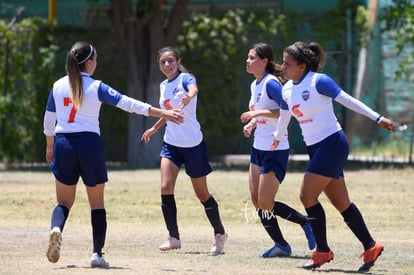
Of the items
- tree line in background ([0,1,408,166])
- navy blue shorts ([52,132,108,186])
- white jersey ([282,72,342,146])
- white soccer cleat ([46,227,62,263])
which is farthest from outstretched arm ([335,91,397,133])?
tree line in background ([0,1,408,166])

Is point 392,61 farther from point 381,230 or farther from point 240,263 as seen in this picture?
point 240,263

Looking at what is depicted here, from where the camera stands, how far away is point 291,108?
934 centimetres

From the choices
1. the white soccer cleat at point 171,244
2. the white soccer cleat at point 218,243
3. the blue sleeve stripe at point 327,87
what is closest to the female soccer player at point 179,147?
the white soccer cleat at point 218,243

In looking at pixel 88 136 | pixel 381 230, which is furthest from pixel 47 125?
pixel 381 230

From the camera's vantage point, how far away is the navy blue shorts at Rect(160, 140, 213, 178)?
35.7 ft

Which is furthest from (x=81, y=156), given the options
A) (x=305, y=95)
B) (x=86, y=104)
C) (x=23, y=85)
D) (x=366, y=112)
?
(x=23, y=85)

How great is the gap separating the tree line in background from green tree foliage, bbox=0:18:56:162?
2 cm

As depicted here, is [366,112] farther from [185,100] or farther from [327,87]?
[185,100]

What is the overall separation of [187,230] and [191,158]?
69.3 inches

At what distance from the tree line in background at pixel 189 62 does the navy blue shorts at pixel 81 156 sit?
44.8 feet

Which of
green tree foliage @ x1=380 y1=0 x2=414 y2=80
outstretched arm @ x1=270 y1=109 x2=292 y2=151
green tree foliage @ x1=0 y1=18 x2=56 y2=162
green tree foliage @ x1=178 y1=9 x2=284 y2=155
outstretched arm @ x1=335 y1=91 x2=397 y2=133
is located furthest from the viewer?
green tree foliage @ x1=178 y1=9 x2=284 y2=155

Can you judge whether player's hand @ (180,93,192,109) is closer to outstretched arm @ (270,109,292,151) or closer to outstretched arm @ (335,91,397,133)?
outstretched arm @ (270,109,292,151)

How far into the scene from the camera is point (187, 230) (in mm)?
12414

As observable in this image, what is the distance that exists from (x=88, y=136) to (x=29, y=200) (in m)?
6.68
